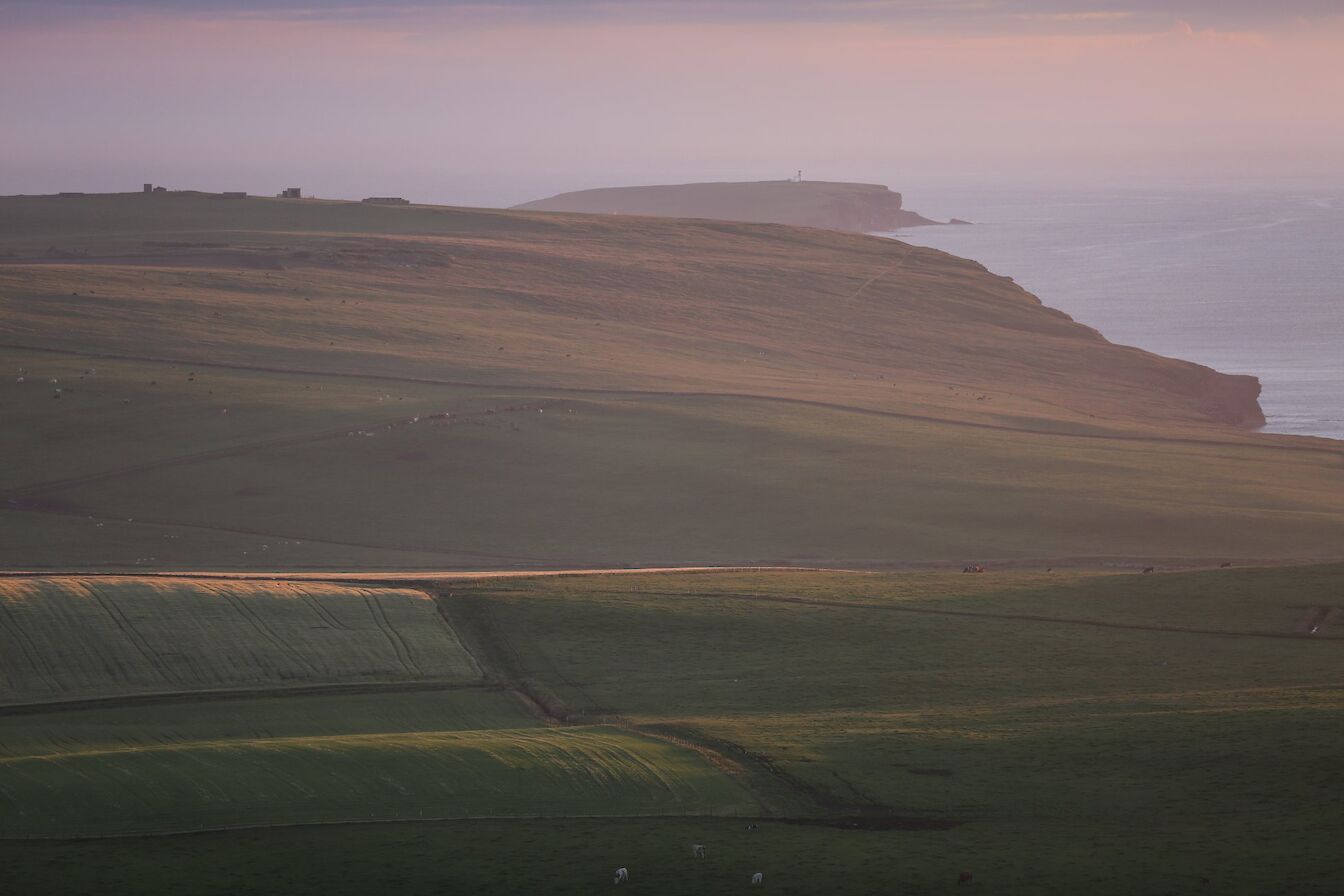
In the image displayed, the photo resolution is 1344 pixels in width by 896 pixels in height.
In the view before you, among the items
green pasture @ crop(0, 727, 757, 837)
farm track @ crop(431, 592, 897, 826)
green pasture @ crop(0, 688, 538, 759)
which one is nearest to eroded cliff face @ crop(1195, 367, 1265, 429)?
farm track @ crop(431, 592, 897, 826)

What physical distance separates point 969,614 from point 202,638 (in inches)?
785

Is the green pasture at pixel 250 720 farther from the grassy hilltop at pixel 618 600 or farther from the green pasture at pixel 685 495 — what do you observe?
the green pasture at pixel 685 495

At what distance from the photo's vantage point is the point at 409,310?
8069 cm

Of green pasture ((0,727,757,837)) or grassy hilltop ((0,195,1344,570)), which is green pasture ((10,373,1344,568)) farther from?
green pasture ((0,727,757,837))

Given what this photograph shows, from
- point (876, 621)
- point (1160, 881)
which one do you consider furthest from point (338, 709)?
point (1160, 881)

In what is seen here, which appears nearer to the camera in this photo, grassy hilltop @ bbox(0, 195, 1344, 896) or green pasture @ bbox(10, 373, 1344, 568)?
grassy hilltop @ bbox(0, 195, 1344, 896)

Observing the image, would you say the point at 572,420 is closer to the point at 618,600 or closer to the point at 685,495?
the point at 685,495

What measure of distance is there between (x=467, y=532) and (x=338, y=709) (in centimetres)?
2073

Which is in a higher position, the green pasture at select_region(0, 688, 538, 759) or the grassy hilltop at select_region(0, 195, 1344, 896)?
the grassy hilltop at select_region(0, 195, 1344, 896)

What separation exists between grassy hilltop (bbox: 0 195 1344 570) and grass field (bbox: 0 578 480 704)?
8.80 metres

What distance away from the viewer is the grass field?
102 feet

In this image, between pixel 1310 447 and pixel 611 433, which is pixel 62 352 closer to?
pixel 611 433

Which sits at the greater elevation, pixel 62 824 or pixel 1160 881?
pixel 1160 881

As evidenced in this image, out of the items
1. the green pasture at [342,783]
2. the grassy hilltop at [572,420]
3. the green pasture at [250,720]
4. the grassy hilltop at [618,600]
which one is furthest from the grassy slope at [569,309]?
the green pasture at [342,783]
